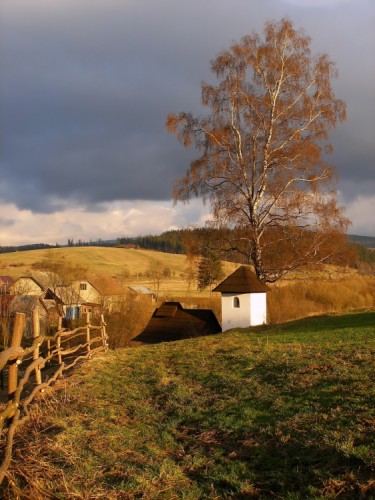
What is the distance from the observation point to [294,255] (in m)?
17.5

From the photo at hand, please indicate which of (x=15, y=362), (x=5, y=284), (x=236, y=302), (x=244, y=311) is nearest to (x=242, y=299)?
(x=236, y=302)

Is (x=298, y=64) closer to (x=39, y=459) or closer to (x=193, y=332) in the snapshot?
(x=193, y=332)

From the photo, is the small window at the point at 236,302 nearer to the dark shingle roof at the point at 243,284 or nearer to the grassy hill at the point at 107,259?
the dark shingle roof at the point at 243,284

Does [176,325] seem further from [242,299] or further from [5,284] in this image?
[5,284]

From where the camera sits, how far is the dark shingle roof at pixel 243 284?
668 inches

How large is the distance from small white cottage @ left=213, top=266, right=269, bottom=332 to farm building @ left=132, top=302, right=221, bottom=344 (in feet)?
4.51

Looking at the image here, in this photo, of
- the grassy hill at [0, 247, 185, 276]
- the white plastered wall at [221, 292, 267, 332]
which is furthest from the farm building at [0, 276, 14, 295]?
the white plastered wall at [221, 292, 267, 332]

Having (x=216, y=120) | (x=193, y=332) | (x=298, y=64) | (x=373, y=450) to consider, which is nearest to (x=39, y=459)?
(x=373, y=450)

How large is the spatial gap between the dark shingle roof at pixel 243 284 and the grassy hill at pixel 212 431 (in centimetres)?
680

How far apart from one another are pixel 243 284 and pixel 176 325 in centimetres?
367

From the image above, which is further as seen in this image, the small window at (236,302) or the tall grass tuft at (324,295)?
the tall grass tuft at (324,295)

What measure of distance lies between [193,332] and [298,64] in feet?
35.8

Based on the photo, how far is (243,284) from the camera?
17078 millimetres

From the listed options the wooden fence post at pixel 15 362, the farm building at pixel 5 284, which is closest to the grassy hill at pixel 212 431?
the wooden fence post at pixel 15 362
